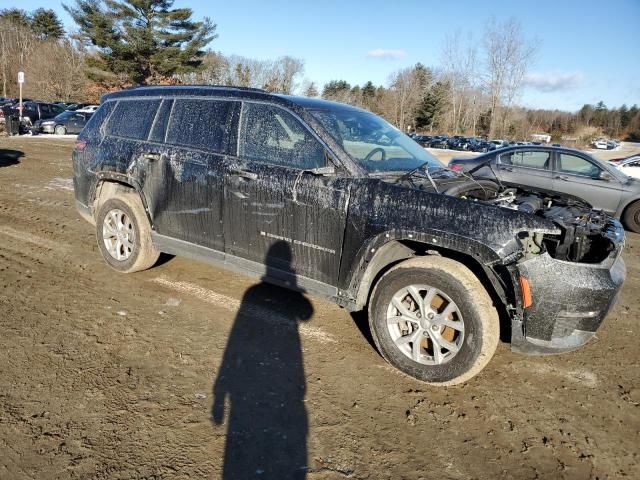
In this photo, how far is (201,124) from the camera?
427cm

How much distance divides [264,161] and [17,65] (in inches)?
2691

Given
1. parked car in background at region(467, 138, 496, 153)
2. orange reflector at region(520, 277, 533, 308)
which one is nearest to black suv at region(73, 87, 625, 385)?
orange reflector at region(520, 277, 533, 308)

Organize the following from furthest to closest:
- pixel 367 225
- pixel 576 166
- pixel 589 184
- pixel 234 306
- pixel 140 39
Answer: pixel 140 39 → pixel 576 166 → pixel 589 184 → pixel 234 306 → pixel 367 225

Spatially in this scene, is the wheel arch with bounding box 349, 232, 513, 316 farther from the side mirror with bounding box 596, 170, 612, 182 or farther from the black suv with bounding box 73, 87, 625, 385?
the side mirror with bounding box 596, 170, 612, 182

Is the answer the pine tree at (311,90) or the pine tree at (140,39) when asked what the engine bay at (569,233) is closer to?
the pine tree at (140,39)

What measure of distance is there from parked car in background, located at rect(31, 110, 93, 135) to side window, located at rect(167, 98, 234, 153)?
24.0 meters

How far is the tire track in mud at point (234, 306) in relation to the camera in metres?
3.92

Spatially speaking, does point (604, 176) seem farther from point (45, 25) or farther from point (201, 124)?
point (45, 25)

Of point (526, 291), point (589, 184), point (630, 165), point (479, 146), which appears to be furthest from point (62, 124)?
point (479, 146)

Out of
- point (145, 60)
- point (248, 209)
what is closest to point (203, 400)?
point (248, 209)

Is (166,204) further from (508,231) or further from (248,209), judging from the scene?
(508,231)

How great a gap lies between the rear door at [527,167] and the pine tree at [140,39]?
40.5 metres

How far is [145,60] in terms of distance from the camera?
145 feet

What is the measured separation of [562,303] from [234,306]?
2.74m
